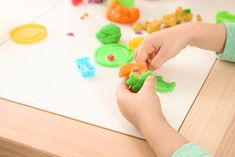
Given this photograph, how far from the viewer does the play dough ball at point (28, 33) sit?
28.1 inches

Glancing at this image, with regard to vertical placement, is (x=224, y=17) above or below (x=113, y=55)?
above

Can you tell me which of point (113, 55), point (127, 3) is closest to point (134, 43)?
point (113, 55)

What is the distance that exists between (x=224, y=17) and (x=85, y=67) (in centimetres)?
31

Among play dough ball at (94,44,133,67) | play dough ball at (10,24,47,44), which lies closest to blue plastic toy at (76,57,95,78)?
play dough ball at (94,44,133,67)

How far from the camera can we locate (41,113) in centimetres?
55

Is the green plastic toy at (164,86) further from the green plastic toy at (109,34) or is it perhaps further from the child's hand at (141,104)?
the green plastic toy at (109,34)

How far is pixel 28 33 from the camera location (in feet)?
2.41

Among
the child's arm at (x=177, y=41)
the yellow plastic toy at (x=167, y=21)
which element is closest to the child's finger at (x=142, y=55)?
the child's arm at (x=177, y=41)

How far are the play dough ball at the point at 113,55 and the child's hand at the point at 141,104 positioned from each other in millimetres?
110

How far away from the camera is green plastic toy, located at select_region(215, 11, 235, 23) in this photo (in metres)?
0.72

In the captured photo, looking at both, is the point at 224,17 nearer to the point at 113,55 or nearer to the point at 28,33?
the point at 113,55

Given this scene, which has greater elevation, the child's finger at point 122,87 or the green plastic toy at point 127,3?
the green plastic toy at point 127,3

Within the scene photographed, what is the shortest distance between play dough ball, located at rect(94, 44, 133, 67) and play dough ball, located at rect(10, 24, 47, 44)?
0.13 m

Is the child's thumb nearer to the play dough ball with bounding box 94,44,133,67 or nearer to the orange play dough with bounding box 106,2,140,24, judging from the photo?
the play dough ball with bounding box 94,44,133,67
